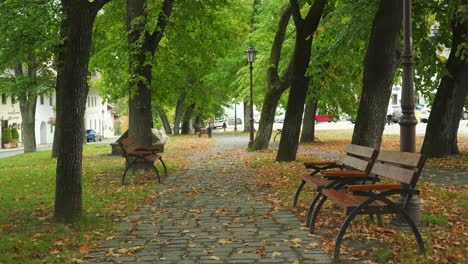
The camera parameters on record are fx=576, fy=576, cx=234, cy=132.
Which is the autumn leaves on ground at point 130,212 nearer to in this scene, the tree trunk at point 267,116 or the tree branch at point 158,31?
the tree branch at point 158,31

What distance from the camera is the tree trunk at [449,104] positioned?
16.7m

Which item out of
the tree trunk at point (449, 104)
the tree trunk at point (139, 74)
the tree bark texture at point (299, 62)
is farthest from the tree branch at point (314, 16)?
the tree trunk at point (139, 74)

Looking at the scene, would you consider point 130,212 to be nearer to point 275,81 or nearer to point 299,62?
point 299,62

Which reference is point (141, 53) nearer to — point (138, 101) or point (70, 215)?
point (138, 101)

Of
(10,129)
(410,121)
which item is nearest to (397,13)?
(410,121)

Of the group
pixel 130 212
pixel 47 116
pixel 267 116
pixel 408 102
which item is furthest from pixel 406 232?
pixel 47 116

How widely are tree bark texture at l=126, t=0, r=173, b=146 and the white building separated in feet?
66.7

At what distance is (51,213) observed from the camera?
885 centimetres

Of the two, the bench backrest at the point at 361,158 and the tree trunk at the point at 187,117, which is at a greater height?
the tree trunk at the point at 187,117

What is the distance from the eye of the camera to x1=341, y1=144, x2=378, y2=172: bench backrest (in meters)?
7.43

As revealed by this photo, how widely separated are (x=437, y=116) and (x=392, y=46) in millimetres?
6611

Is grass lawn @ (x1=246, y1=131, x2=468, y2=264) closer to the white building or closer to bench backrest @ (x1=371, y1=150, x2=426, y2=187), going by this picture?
bench backrest @ (x1=371, y1=150, x2=426, y2=187)

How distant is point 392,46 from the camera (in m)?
11.2

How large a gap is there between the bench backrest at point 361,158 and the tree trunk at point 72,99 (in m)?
3.85
